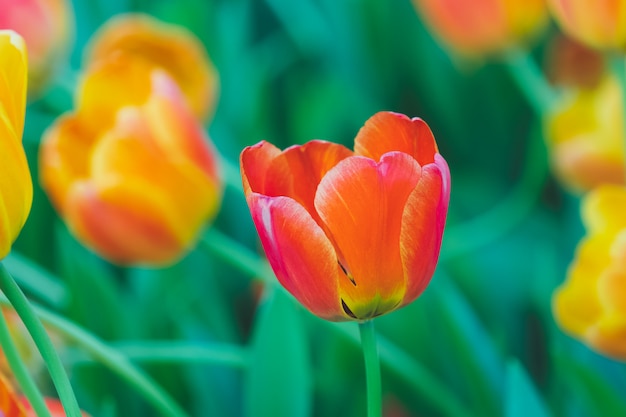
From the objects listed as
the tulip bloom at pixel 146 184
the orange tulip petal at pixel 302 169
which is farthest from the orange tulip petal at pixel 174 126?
the orange tulip petal at pixel 302 169

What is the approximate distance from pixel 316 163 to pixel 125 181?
9.8 inches

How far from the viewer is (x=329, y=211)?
28 cm

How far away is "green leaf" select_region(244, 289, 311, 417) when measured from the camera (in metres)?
0.47

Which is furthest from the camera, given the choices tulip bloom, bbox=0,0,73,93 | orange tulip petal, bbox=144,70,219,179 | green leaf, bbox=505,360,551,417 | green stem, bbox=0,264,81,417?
tulip bloom, bbox=0,0,73,93

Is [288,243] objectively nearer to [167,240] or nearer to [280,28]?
[167,240]

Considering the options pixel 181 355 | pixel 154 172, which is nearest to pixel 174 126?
pixel 154 172

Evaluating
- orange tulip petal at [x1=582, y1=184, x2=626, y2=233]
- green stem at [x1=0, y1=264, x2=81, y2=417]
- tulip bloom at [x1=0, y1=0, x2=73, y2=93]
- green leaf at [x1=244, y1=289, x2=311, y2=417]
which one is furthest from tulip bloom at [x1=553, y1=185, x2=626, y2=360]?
tulip bloom at [x1=0, y1=0, x2=73, y2=93]

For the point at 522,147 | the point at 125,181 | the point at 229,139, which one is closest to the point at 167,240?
the point at 125,181

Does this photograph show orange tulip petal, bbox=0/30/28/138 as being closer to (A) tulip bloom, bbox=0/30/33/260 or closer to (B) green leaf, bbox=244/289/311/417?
(A) tulip bloom, bbox=0/30/33/260

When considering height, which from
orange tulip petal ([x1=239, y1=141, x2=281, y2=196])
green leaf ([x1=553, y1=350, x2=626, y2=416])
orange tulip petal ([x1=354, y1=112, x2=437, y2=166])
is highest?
green leaf ([x1=553, y1=350, x2=626, y2=416])

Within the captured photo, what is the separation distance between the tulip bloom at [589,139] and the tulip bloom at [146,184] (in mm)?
265

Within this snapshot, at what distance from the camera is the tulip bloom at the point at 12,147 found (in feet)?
0.87

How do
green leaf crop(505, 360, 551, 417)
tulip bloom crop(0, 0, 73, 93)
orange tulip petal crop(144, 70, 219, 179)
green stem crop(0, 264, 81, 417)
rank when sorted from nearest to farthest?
green stem crop(0, 264, 81, 417) < green leaf crop(505, 360, 551, 417) < orange tulip petal crop(144, 70, 219, 179) < tulip bloom crop(0, 0, 73, 93)

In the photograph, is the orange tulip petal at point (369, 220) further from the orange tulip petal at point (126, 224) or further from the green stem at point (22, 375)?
the orange tulip petal at point (126, 224)
